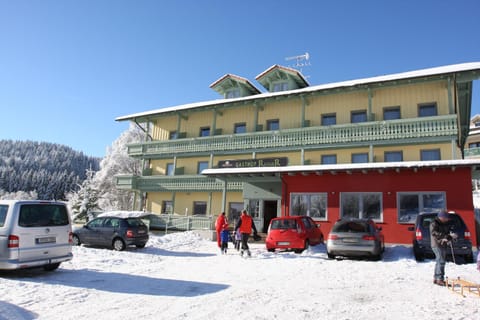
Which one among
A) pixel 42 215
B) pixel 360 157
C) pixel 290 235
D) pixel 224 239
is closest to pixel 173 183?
pixel 224 239

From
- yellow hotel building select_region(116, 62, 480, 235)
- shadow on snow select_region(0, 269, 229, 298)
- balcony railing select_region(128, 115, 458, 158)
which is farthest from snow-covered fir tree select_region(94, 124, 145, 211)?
shadow on snow select_region(0, 269, 229, 298)

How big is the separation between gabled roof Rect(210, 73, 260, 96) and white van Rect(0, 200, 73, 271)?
2078 centimetres

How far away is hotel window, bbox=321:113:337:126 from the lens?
2328cm

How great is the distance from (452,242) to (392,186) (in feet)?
18.3

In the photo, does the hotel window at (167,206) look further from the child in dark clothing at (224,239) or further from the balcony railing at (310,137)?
the child in dark clothing at (224,239)

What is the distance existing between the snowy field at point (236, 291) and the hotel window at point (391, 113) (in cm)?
1228

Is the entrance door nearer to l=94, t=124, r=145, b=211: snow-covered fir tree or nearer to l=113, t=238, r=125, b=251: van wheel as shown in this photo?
l=113, t=238, r=125, b=251: van wheel

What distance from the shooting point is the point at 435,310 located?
225 inches

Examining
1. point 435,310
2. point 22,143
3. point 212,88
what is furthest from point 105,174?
point 22,143

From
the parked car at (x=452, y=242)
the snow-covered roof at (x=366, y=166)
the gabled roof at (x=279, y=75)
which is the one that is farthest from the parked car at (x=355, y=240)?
the gabled roof at (x=279, y=75)

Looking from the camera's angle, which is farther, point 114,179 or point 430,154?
point 114,179

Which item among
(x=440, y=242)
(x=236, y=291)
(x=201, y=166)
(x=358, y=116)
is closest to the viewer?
(x=236, y=291)

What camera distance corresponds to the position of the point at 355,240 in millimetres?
11938

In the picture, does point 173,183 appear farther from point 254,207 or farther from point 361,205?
point 361,205
